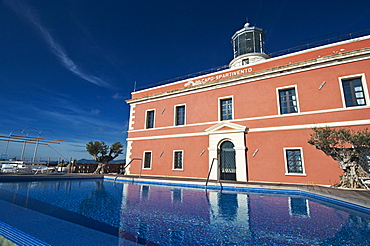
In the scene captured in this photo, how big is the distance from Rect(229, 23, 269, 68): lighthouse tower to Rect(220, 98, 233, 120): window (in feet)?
15.1

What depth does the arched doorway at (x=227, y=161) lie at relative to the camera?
10836mm

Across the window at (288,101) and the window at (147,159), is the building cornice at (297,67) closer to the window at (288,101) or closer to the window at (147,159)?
the window at (288,101)

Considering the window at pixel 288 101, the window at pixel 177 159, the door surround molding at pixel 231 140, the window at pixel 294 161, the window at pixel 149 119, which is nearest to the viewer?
the window at pixel 294 161

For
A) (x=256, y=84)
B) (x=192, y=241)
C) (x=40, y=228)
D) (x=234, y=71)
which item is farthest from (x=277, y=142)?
(x=40, y=228)

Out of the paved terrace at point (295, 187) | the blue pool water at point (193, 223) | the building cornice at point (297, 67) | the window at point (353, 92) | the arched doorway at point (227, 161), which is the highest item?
the building cornice at point (297, 67)

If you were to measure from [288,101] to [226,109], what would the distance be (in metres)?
3.44

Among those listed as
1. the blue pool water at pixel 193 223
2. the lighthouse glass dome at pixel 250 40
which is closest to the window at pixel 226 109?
the lighthouse glass dome at pixel 250 40

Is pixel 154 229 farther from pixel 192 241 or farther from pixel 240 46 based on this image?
pixel 240 46

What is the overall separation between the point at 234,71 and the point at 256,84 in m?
1.73

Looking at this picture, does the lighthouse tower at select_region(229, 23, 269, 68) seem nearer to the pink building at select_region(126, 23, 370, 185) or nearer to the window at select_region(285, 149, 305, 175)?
the pink building at select_region(126, 23, 370, 185)

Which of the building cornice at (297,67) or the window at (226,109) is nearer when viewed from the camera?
the building cornice at (297,67)

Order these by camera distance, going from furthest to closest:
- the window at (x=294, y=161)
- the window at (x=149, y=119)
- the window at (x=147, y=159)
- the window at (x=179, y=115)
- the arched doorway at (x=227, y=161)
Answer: the window at (x=149, y=119), the window at (x=147, y=159), the window at (x=179, y=115), the arched doorway at (x=227, y=161), the window at (x=294, y=161)

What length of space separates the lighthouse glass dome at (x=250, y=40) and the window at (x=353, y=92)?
712 cm

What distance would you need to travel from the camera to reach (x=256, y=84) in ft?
35.6
